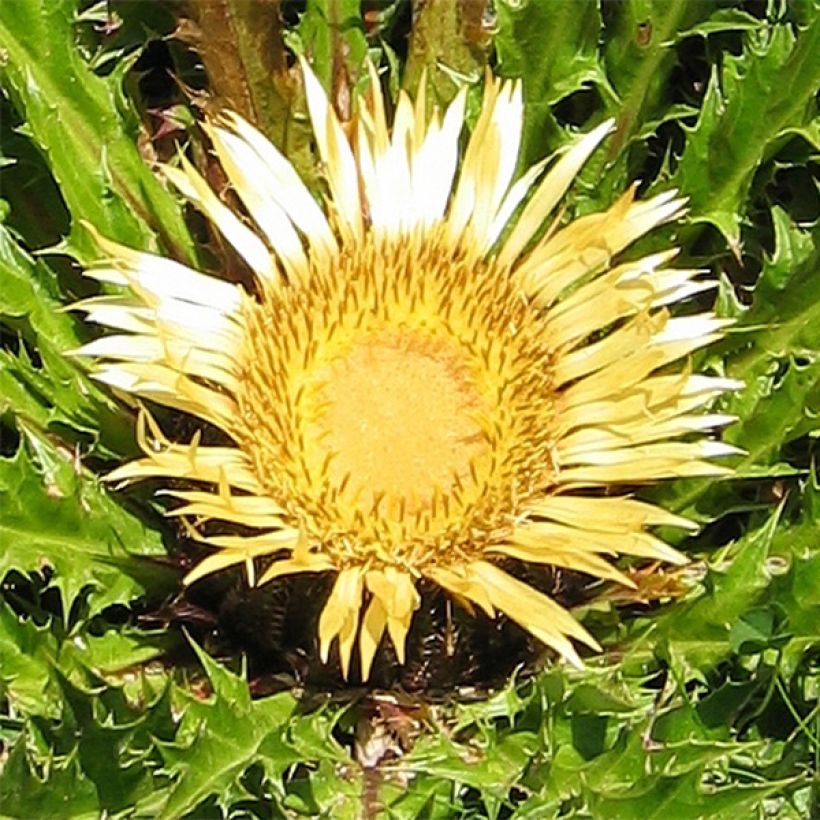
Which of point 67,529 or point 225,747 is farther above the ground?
point 67,529

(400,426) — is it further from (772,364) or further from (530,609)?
(772,364)

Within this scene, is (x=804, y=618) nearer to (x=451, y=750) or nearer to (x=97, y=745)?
(x=451, y=750)

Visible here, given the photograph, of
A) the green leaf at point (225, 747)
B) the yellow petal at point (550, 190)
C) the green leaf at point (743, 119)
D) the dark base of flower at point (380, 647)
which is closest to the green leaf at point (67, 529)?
the dark base of flower at point (380, 647)

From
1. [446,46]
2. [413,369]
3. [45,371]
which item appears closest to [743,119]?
[446,46]

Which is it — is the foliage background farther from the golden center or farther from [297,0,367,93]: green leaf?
the golden center

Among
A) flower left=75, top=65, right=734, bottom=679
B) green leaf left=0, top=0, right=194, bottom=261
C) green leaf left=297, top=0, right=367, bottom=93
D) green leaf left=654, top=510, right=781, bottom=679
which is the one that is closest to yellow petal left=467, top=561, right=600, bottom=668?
flower left=75, top=65, right=734, bottom=679

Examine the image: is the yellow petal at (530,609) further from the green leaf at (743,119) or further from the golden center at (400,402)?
the green leaf at (743,119)

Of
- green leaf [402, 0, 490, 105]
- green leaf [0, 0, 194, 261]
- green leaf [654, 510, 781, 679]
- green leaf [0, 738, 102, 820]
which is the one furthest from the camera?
green leaf [402, 0, 490, 105]
